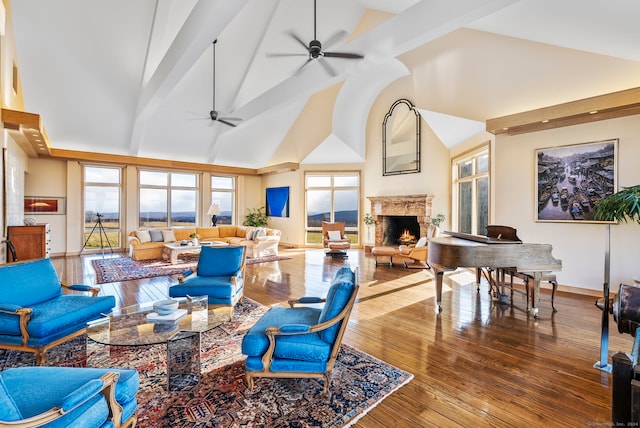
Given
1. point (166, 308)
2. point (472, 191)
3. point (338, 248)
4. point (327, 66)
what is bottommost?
point (338, 248)

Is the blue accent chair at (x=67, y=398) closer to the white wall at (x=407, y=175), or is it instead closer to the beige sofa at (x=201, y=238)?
the beige sofa at (x=201, y=238)

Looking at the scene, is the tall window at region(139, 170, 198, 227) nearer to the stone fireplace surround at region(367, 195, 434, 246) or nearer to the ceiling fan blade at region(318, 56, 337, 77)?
the stone fireplace surround at region(367, 195, 434, 246)

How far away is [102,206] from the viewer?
9484 millimetres

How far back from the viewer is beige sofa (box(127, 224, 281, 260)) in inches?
313

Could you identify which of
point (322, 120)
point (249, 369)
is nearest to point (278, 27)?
point (322, 120)

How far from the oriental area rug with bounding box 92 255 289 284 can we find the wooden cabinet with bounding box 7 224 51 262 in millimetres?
1097

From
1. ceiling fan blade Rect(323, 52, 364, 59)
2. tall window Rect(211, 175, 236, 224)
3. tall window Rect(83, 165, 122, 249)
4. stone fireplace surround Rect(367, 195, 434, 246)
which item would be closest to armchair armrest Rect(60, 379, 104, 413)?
ceiling fan blade Rect(323, 52, 364, 59)

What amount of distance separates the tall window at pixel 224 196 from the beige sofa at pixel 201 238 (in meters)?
2.04

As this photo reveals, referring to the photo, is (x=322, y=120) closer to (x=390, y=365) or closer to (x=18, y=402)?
(x=390, y=365)

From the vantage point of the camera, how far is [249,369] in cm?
220

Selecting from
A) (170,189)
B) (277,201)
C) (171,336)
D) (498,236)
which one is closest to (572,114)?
(498,236)

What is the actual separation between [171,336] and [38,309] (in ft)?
5.18

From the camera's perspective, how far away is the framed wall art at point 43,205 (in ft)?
27.1

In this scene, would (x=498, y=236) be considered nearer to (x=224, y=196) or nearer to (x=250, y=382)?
(x=250, y=382)
